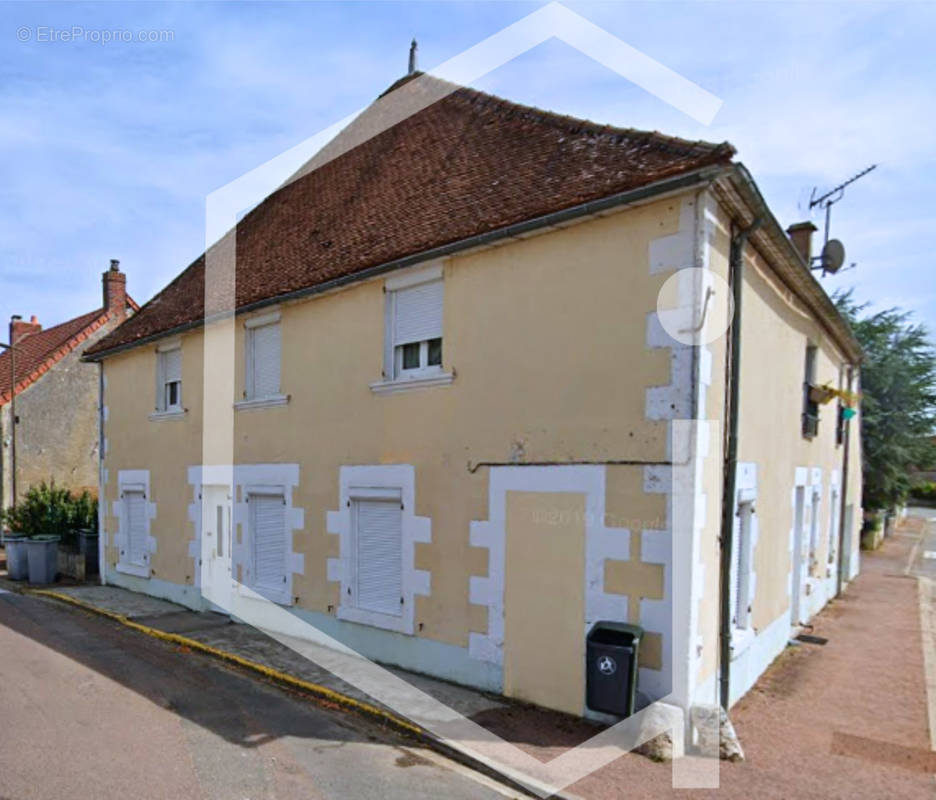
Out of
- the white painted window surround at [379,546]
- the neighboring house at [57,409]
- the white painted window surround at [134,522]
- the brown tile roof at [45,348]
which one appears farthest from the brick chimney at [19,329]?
the white painted window surround at [379,546]

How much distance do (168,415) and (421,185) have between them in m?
6.15

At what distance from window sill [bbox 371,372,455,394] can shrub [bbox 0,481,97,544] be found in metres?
10.9

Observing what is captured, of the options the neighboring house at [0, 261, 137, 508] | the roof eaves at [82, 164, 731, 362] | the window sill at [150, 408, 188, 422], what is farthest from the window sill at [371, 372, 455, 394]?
the neighboring house at [0, 261, 137, 508]

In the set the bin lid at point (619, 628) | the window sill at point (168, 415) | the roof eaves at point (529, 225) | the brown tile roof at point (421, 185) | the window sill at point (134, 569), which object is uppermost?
the brown tile roof at point (421, 185)

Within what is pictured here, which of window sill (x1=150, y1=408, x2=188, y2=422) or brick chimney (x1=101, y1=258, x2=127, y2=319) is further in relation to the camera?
brick chimney (x1=101, y1=258, x2=127, y2=319)

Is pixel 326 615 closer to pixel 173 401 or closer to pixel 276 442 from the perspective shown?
pixel 276 442

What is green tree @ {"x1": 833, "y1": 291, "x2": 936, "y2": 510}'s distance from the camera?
70.9 feet

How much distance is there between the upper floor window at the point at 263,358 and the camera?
9.87m

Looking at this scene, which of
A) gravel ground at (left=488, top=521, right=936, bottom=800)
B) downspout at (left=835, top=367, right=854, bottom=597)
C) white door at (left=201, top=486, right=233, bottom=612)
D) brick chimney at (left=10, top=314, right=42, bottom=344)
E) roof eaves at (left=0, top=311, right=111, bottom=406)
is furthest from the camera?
brick chimney at (left=10, top=314, right=42, bottom=344)

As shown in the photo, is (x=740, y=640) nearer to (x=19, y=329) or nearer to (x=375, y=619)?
(x=375, y=619)

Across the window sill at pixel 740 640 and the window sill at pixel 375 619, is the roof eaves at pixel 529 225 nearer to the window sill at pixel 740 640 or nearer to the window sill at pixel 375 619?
the window sill at pixel 375 619

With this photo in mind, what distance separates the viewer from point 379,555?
26.9 ft

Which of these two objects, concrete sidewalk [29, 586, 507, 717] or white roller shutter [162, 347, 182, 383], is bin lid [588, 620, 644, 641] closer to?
concrete sidewalk [29, 586, 507, 717]

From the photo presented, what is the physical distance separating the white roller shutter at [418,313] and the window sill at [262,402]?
7.65ft
